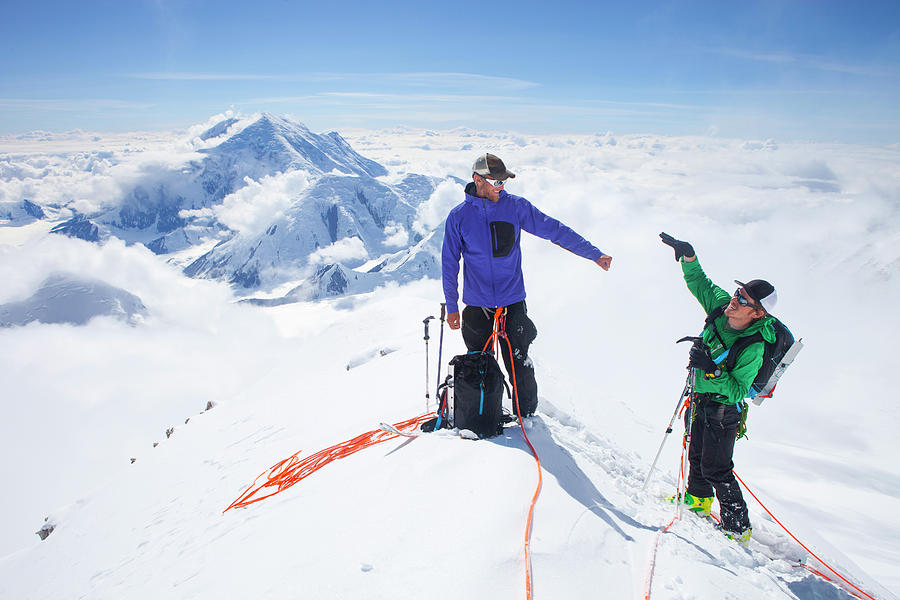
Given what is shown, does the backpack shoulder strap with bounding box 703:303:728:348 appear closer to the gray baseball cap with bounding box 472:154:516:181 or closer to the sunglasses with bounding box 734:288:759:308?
the sunglasses with bounding box 734:288:759:308

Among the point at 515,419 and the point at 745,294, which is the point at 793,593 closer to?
the point at 745,294

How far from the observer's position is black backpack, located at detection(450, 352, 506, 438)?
5320mm

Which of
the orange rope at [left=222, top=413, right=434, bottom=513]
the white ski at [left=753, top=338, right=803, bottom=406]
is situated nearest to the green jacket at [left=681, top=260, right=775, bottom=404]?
the white ski at [left=753, top=338, right=803, bottom=406]

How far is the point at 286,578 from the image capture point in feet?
10.9

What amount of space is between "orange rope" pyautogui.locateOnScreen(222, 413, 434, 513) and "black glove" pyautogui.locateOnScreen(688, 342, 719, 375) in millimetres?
3734

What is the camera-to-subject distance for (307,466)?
19.9ft

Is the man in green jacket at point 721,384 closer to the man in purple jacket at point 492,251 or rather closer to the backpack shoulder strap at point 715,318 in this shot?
the backpack shoulder strap at point 715,318

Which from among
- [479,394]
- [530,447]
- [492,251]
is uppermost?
[492,251]

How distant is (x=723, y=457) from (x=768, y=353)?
1.29 meters

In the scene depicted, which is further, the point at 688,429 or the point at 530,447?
the point at 688,429

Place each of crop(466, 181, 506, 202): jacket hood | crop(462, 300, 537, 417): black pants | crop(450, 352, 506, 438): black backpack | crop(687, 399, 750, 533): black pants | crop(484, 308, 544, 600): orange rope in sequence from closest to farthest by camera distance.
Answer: crop(484, 308, 544, 600): orange rope
crop(687, 399, 750, 533): black pants
crop(466, 181, 506, 202): jacket hood
crop(450, 352, 506, 438): black backpack
crop(462, 300, 537, 417): black pants

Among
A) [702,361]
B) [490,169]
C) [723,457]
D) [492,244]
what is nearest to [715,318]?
[702,361]

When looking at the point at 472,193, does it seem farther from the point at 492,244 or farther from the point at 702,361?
the point at 702,361

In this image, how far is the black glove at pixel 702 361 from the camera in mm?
4336
